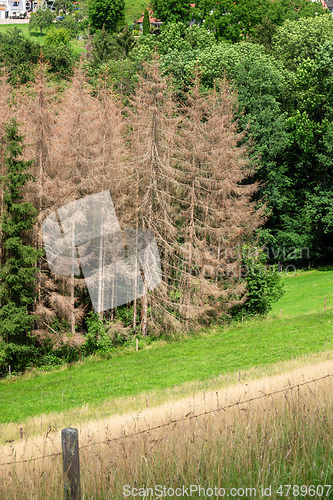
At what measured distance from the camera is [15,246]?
78.8 ft

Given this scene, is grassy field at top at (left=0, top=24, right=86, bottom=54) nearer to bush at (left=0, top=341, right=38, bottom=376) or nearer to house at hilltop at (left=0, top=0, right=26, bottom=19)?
house at hilltop at (left=0, top=0, right=26, bottom=19)

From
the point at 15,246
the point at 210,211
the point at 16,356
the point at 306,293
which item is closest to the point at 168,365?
the point at 16,356

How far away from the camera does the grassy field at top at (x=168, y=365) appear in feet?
60.0

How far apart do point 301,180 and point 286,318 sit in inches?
871

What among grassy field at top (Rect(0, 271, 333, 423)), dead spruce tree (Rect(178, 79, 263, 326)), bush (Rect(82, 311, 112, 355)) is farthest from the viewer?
dead spruce tree (Rect(178, 79, 263, 326))

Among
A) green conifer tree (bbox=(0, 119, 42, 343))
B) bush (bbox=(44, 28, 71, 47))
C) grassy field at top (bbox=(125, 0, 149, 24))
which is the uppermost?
grassy field at top (bbox=(125, 0, 149, 24))

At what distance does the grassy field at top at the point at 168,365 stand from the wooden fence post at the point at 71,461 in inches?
527

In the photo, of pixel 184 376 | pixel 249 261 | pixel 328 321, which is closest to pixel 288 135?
pixel 249 261

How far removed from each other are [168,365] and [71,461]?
60.5 ft

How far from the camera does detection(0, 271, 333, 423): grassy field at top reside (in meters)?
18.3

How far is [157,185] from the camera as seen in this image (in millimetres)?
28266

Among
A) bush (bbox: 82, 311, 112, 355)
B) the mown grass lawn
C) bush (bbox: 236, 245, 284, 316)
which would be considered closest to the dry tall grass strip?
bush (bbox: 82, 311, 112, 355)

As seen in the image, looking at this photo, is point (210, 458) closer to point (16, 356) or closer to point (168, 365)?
point (168, 365)

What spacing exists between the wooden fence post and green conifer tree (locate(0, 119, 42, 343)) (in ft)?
68.7
